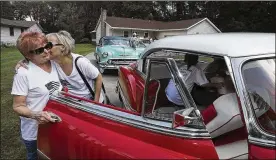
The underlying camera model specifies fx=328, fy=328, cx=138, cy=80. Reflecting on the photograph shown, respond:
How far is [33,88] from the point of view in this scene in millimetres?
2582

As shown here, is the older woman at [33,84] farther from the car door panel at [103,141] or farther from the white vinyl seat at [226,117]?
the white vinyl seat at [226,117]

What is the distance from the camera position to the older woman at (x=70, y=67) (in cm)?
293

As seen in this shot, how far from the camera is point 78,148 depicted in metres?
2.18

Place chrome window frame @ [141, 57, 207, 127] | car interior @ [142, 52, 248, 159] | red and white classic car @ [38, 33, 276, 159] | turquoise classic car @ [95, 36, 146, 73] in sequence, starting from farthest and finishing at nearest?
turquoise classic car @ [95, 36, 146, 73], car interior @ [142, 52, 248, 159], chrome window frame @ [141, 57, 207, 127], red and white classic car @ [38, 33, 276, 159]

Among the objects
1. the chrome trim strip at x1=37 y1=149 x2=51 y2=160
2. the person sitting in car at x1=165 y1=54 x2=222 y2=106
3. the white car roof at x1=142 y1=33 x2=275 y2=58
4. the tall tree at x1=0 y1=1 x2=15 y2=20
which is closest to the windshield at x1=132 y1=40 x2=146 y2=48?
the person sitting in car at x1=165 y1=54 x2=222 y2=106

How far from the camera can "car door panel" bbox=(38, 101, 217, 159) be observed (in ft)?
5.88

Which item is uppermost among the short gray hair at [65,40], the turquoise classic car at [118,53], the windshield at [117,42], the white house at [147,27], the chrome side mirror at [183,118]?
the white house at [147,27]

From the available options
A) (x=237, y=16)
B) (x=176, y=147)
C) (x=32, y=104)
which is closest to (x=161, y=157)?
(x=176, y=147)

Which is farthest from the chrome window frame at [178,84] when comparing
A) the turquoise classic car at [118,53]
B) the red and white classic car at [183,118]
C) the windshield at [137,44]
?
the windshield at [137,44]

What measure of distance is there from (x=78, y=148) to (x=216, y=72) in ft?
Result: 3.86

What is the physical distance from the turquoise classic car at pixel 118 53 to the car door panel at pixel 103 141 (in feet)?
25.3

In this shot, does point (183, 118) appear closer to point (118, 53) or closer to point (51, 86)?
point (51, 86)

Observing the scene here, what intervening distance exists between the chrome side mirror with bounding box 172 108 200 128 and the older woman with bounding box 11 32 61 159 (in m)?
1.06

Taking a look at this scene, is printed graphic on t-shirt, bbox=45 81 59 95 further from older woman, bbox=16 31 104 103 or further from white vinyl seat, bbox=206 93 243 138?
white vinyl seat, bbox=206 93 243 138
